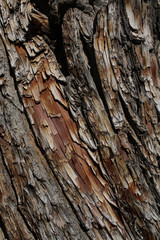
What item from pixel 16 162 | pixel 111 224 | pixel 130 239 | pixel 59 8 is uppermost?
pixel 59 8

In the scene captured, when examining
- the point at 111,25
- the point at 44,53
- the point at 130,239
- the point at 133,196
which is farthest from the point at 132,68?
the point at 130,239

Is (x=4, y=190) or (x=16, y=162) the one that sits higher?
(x=16, y=162)

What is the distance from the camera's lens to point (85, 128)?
214 centimetres

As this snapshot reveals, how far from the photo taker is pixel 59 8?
7.11ft

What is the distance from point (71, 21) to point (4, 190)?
1.51 meters

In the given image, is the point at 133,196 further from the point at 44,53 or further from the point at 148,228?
the point at 44,53

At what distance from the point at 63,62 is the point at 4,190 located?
121 centimetres

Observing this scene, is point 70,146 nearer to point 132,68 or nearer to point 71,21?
point 132,68

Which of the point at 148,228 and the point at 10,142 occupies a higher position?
the point at 10,142

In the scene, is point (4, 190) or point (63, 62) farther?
point (63, 62)

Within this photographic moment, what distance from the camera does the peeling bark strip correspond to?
2.07 metres

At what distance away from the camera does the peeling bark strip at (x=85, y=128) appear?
207 cm

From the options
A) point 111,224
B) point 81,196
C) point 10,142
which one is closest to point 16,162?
point 10,142

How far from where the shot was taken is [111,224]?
206 cm
